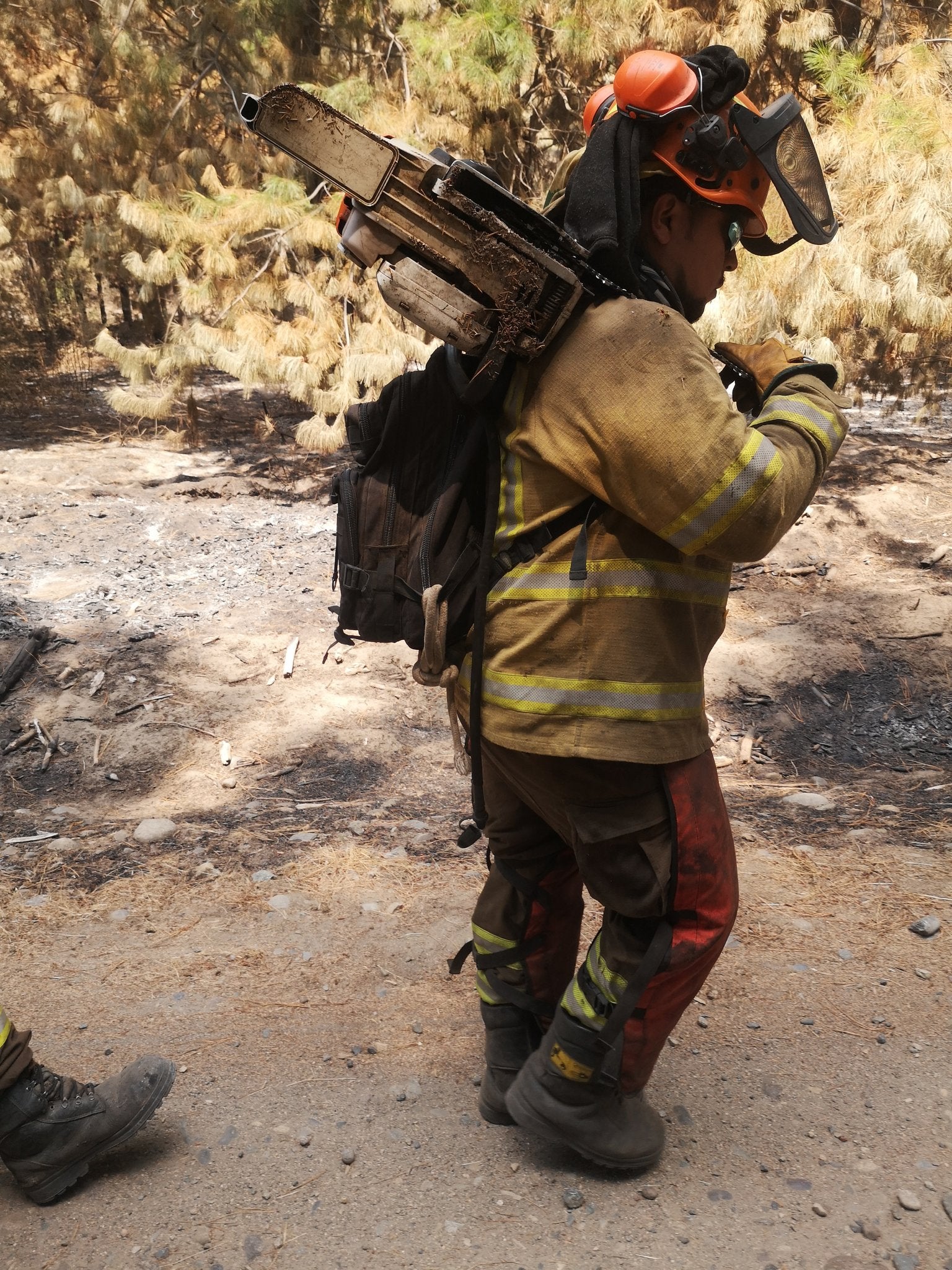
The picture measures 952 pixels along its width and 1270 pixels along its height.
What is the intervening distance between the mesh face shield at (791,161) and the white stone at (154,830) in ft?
8.84

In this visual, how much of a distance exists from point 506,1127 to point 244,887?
1.34 meters

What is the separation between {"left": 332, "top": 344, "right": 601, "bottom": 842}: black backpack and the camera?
5.89 feet

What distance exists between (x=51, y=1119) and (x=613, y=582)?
4.89 feet

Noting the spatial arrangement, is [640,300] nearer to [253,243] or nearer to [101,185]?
[253,243]

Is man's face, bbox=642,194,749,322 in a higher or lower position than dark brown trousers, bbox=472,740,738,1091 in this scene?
higher

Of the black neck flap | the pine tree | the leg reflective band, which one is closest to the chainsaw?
the black neck flap

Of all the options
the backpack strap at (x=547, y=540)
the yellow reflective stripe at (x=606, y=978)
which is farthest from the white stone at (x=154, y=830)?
the backpack strap at (x=547, y=540)

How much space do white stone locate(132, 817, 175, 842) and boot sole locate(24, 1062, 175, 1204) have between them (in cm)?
149

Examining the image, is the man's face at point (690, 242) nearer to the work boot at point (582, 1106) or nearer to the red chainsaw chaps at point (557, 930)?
the red chainsaw chaps at point (557, 930)

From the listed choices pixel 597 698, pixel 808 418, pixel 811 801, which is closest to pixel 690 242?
pixel 808 418

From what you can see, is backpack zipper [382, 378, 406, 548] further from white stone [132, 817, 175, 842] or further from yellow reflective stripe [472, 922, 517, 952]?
white stone [132, 817, 175, 842]

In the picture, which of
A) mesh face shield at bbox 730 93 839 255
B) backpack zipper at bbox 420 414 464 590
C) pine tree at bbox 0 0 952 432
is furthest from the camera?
pine tree at bbox 0 0 952 432

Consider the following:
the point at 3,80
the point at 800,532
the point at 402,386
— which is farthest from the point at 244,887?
the point at 3,80

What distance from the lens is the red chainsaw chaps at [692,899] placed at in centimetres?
178
